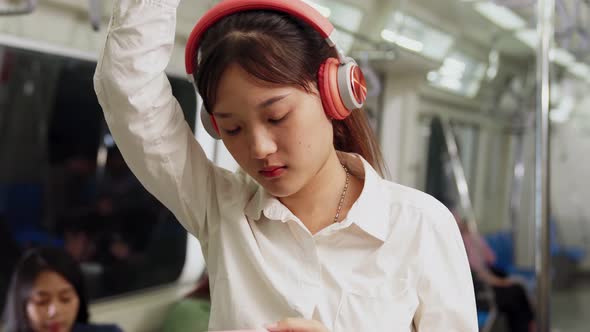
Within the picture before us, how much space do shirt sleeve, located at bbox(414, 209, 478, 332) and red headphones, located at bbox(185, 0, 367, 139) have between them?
0.26m

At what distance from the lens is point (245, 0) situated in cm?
87

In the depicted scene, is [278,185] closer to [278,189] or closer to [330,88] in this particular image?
[278,189]

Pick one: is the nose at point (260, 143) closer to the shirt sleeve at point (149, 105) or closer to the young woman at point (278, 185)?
the young woman at point (278, 185)

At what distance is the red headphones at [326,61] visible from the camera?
0.88 meters

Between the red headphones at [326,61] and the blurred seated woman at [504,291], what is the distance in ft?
7.96

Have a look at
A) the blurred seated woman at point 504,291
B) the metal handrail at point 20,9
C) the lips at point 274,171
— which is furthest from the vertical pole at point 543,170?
the metal handrail at point 20,9

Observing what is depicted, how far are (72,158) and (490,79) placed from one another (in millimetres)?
2475

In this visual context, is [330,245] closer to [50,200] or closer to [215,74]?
[215,74]

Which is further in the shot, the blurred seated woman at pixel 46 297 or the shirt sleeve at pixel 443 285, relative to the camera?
the blurred seated woman at pixel 46 297

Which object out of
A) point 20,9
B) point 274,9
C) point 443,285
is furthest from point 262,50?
point 20,9

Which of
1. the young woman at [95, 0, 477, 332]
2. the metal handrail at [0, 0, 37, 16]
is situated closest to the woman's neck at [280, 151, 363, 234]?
the young woman at [95, 0, 477, 332]

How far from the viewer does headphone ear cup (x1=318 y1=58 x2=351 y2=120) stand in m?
0.92

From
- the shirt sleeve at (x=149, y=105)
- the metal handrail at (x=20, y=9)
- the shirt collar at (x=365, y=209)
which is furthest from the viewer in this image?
the metal handrail at (x=20, y=9)

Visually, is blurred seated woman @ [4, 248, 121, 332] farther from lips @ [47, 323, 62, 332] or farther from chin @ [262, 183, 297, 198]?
chin @ [262, 183, 297, 198]
